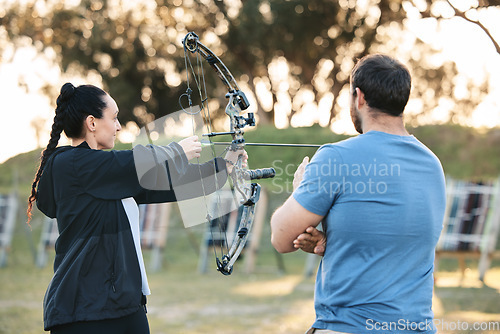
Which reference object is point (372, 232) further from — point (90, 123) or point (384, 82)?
point (90, 123)

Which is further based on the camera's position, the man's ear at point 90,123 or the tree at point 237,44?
the tree at point 237,44

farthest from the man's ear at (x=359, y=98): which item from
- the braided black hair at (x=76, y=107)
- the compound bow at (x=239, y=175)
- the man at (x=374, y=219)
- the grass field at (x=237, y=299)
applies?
the grass field at (x=237, y=299)

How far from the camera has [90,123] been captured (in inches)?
77.4

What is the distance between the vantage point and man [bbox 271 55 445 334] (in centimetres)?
144

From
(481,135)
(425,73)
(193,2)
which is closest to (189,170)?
(481,135)

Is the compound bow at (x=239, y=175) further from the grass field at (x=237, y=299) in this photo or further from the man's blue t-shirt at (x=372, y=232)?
the grass field at (x=237, y=299)

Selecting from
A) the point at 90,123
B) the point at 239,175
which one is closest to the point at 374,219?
the point at 239,175

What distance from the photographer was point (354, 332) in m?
1.41

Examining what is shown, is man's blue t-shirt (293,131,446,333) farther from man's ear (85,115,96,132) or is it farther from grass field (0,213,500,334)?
grass field (0,213,500,334)

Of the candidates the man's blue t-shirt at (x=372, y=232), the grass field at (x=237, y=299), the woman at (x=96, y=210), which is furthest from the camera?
the grass field at (x=237, y=299)

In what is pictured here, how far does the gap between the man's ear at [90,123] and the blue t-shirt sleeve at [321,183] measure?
0.86m

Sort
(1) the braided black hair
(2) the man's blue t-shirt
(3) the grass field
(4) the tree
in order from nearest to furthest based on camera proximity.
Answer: (2) the man's blue t-shirt < (1) the braided black hair < (3) the grass field < (4) the tree

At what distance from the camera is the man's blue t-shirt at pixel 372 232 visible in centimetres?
143

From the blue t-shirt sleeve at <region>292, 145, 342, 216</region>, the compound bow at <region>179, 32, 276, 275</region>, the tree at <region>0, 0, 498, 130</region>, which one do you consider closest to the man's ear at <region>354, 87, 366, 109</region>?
the blue t-shirt sleeve at <region>292, 145, 342, 216</region>
